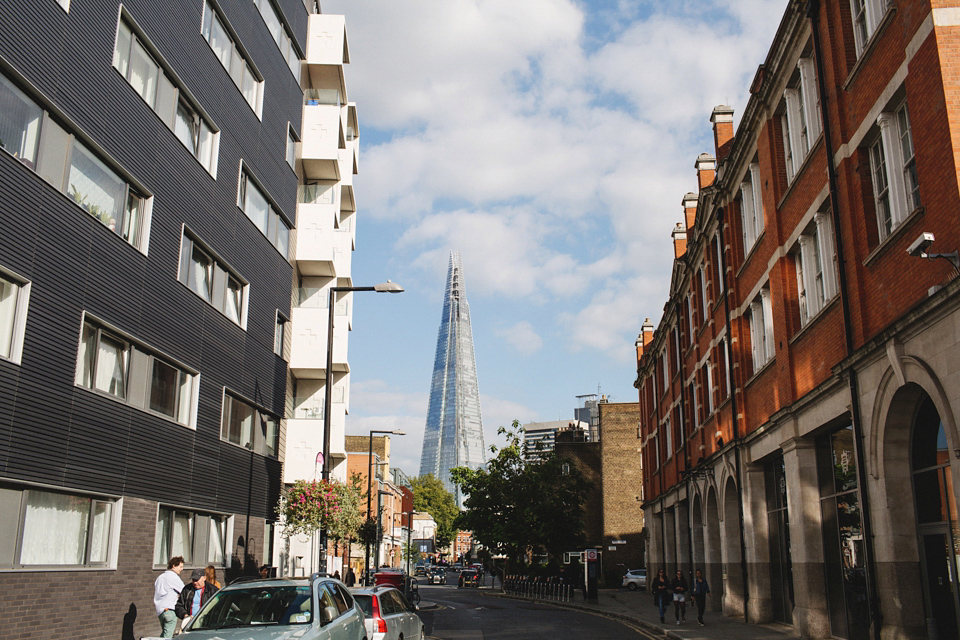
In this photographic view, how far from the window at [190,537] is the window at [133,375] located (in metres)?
Result: 2.15

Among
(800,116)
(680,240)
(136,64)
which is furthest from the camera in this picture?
(680,240)

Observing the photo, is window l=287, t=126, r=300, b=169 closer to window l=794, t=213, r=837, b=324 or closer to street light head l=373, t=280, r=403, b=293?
street light head l=373, t=280, r=403, b=293

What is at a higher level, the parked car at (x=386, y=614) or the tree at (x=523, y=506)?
the tree at (x=523, y=506)

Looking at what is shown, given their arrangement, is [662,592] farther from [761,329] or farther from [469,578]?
[469,578]

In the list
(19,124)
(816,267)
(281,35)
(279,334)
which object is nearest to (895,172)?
(816,267)

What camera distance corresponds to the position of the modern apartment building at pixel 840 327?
39.6 feet

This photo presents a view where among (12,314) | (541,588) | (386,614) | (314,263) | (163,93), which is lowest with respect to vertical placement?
(541,588)

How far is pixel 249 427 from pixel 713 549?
16334 millimetres

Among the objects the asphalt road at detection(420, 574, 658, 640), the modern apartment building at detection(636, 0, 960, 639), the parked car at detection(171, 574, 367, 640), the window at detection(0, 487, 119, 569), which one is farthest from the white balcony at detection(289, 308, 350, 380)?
the parked car at detection(171, 574, 367, 640)

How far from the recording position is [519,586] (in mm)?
49781

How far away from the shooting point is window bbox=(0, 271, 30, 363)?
12.1 meters

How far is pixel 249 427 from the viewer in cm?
2381

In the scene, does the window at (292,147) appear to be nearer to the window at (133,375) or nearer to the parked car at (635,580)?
the window at (133,375)

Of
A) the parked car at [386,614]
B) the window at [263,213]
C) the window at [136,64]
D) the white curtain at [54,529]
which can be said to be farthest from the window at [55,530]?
the window at [263,213]
